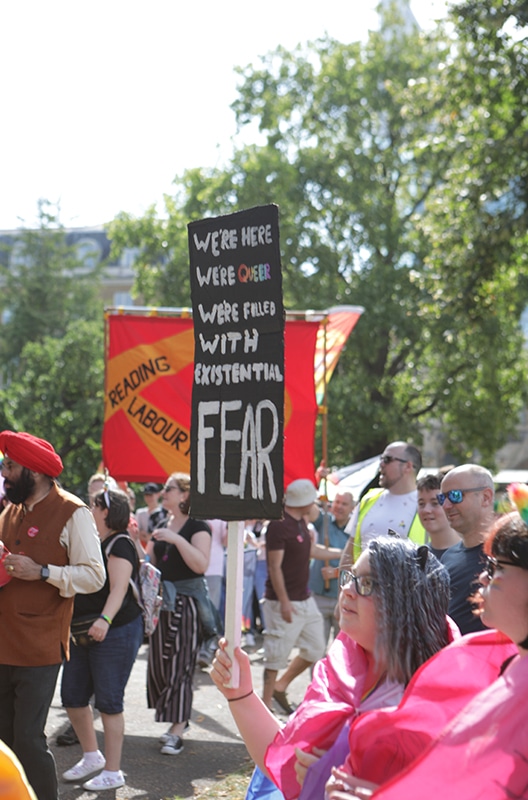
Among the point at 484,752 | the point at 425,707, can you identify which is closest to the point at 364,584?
the point at 425,707

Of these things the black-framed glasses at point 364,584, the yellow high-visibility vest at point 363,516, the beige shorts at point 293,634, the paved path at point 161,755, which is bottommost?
the paved path at point 161,755

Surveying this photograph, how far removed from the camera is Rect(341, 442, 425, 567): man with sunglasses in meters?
6.52

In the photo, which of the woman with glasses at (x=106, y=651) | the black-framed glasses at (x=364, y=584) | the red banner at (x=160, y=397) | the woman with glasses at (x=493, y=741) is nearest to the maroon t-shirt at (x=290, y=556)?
the red banner at (x=160, y=397)

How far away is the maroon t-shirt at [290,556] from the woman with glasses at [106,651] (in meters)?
2.05

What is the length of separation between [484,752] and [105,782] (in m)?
4.54

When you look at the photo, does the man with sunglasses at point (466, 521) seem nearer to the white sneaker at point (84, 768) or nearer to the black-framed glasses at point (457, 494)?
the black-framed glasses at point (457, 494)

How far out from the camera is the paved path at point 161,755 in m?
6.15

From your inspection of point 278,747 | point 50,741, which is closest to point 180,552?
point 50,741

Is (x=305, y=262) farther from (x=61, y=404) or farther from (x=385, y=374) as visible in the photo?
(x=61, y=404)

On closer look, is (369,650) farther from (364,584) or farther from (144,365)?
(144,365)

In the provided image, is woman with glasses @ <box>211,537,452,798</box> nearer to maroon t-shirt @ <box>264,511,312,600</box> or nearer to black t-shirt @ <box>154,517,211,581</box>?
black t-shirt @ <box>154,517,211,581</box>

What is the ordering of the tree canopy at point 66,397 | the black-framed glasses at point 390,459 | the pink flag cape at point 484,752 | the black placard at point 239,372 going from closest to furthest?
the pink flag cape at point 484,752 → the black placard at point 239,372 → the black-framed glasses at point 390,459 → the tree canopy at point 66,397

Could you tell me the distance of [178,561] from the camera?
7.51m

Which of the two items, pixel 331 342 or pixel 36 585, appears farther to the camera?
pixel 331 342
